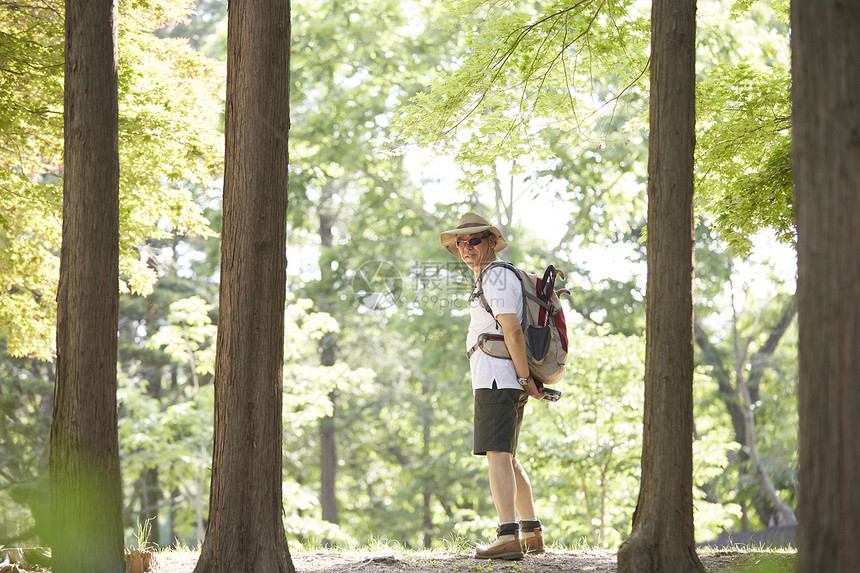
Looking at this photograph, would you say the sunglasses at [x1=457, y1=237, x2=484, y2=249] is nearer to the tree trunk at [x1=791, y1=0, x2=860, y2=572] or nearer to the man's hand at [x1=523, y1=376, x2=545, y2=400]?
the man's hand at [x1=523, y1=376, x2=545, y2=400]

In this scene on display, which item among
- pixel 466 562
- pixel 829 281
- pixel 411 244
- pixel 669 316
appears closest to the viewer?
pixel 829 281

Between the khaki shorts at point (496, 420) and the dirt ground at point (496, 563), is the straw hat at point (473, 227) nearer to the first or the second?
the khaki shorts at point (496, 420)

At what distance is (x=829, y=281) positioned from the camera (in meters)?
2.29

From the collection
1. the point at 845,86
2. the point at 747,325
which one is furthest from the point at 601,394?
the point at 747,325

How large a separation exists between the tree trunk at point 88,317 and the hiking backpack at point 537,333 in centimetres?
203

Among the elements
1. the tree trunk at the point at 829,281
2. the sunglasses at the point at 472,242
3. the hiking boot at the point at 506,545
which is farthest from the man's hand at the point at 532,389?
the tree trunk at the point at 829,281

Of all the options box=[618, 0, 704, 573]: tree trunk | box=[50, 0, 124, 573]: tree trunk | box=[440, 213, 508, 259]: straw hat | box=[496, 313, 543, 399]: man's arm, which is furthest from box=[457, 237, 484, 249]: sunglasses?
box=[50, 0, 124, 573]: tree trunk

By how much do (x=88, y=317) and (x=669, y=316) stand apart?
9.19 ft

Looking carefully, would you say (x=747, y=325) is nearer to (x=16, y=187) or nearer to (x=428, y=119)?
(x=428, y=119)

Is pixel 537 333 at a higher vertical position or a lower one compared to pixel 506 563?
higher

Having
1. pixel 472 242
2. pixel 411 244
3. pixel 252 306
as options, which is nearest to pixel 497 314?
pixel 472 242

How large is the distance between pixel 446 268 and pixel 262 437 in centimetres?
1205

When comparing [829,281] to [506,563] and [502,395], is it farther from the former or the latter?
[506,563]

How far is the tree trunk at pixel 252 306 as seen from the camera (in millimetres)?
3666
